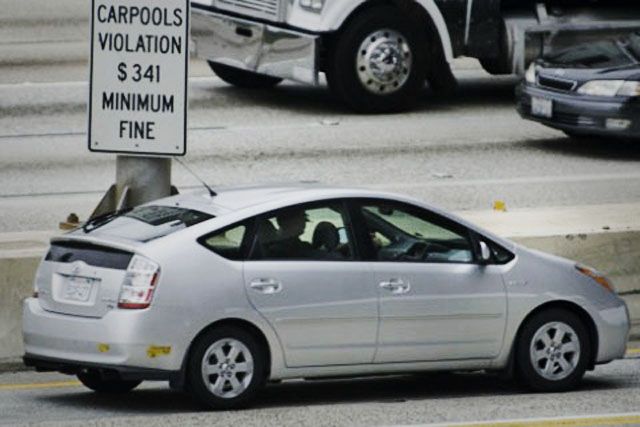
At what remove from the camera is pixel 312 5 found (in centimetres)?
2150

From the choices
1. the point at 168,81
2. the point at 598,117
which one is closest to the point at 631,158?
the point at 598,117

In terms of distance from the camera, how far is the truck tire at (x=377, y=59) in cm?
2155

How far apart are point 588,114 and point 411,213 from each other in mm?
8646

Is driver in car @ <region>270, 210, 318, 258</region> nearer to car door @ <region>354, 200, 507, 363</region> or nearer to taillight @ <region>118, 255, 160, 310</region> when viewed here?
car door @ <region>354, 200, 507, 363</region>

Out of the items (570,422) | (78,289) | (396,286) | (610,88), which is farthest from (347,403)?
(610,88)

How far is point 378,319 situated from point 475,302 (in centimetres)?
63

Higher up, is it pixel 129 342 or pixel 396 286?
pixel 396 286

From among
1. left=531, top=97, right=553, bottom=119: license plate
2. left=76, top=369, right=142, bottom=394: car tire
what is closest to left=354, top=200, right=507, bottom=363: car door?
left=76, top=369, right=142, bottom=394: car tire

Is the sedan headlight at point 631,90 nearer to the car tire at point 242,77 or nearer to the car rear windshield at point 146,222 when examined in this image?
the car tire at point 242,77

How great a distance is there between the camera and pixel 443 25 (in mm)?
21922

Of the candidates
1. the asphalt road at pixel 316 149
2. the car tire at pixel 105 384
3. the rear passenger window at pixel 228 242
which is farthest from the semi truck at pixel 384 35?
the rear passenger window at pixel 228 242

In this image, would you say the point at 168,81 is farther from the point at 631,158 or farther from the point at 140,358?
the point at 631,158

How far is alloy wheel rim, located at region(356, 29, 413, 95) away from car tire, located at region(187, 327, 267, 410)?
10.5 metres

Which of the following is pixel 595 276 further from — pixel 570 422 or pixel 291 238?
pixel 291 238
